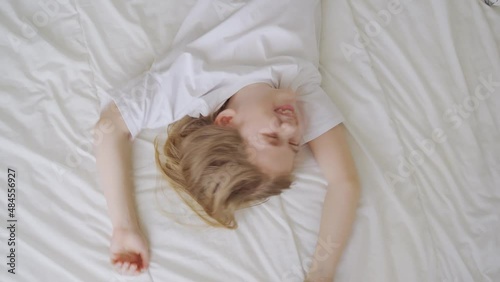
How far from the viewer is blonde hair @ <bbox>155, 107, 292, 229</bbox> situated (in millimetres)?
1032

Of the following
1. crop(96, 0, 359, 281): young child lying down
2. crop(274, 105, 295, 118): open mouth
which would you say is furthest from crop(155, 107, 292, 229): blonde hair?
crop(274, 105, 295, 118): open mouth

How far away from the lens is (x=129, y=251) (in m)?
1.02

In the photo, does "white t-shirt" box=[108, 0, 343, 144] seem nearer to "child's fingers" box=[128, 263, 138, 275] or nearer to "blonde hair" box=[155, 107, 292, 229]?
"blonde hair" box=[155, 107, 292, 229]

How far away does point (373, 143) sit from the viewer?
47.4 inches

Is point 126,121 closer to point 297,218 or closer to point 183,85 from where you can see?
point 183,85

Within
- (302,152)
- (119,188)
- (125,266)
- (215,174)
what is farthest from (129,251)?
(302,152)

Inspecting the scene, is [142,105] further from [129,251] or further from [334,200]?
[334,200]

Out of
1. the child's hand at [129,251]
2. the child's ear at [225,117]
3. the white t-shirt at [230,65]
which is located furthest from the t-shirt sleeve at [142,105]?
the child's hand at [129,251]

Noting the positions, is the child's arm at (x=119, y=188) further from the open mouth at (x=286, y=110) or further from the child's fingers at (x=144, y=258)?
the open mouth at (x=286, y=110)

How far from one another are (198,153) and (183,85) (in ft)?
0.59

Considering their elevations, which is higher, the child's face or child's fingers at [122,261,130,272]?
the child's face

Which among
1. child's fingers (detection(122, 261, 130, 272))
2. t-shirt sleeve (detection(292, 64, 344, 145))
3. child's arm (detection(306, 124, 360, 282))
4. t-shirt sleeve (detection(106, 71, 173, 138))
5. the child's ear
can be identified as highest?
t-shirt sleeve (detection(106, 71, 173, 138))

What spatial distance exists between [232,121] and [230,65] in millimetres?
169

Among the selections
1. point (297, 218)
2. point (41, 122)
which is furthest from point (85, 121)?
point (297, 218)
